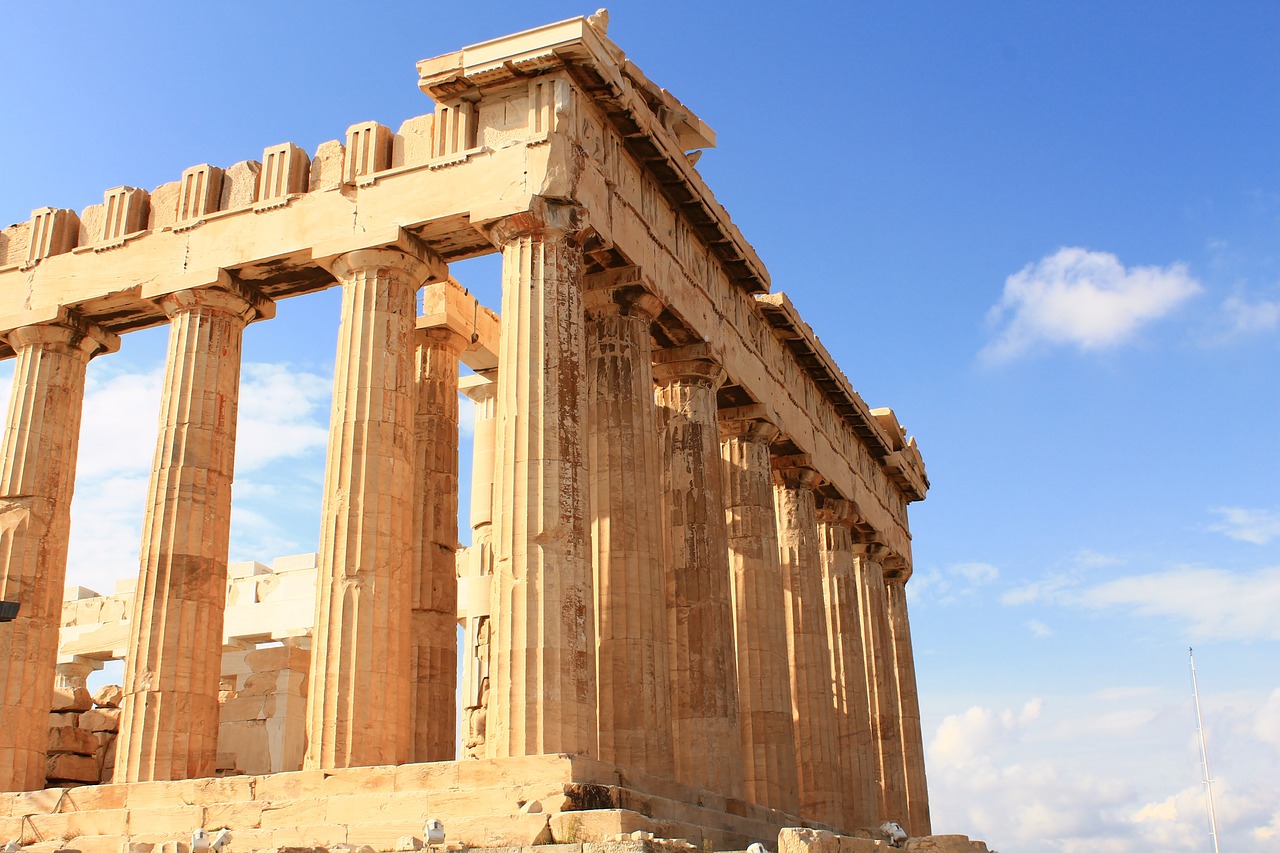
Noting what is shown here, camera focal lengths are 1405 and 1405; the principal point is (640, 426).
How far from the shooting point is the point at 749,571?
103 ft

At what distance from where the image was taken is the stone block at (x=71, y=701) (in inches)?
1238

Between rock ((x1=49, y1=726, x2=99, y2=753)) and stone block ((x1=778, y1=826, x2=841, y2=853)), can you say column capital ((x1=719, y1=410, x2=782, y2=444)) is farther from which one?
stone block ((x1=778, y1=826, x2=841, y2=853))

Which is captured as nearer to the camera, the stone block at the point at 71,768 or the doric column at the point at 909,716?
the stone block at the point at 71,768

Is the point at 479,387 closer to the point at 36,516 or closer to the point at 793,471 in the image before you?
the point at 793,471

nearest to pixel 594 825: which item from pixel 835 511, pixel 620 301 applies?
pixel 620 301

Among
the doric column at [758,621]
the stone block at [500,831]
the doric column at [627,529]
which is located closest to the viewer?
the stone block at [500,831]

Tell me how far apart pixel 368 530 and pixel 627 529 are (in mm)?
4965

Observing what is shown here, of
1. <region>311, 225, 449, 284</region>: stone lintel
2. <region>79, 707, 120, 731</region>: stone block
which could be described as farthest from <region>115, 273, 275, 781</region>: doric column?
<region>79, 707, 120, 731</region>: stone block

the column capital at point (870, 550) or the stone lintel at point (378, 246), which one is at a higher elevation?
the stone lintel at point (378, 246)

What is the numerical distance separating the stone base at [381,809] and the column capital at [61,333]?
942 cm

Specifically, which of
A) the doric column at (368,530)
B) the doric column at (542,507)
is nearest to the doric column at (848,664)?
the doric column at (368,530)

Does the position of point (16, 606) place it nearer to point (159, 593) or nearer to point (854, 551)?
point (159, 593)

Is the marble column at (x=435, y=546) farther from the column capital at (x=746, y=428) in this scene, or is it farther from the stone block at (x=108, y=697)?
the stone block at (x=108, y=697)

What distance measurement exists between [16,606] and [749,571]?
16454mm
